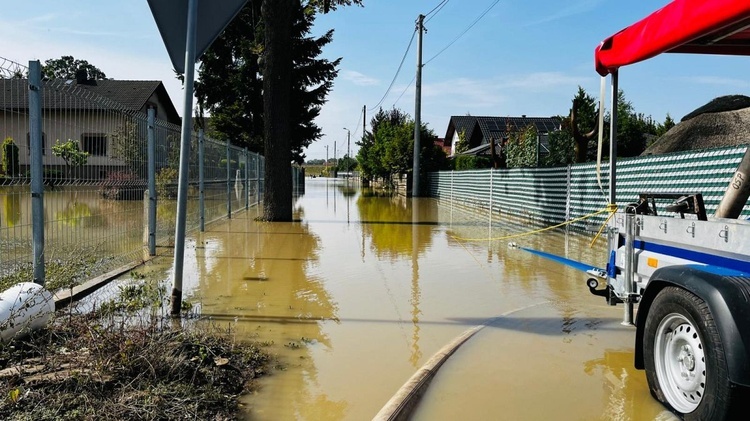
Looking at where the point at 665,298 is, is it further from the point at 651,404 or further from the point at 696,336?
the point at 651,404

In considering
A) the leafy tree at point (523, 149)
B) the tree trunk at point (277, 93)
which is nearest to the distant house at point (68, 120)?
the tree trunk at point (277, 93)

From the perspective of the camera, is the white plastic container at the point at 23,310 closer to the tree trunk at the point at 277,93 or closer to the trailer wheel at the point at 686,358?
the trailer wheel at the point at 686,358

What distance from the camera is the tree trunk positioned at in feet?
48.7

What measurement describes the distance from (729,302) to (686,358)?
2.05 ft

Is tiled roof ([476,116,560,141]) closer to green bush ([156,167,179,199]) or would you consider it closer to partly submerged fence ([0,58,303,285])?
green bush ([156,167,179,199])

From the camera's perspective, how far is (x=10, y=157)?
16.7ft

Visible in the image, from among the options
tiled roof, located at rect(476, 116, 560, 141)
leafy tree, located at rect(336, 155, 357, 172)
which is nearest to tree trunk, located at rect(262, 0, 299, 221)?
tiled roof, located at rect(476, 116, 560, 141)

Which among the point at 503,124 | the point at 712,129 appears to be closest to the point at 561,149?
the point at 712,129

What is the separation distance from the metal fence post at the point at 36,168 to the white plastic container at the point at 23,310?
846mm

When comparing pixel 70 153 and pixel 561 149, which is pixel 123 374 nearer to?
pixel 70 153

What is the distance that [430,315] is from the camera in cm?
603

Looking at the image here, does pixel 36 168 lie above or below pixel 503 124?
below

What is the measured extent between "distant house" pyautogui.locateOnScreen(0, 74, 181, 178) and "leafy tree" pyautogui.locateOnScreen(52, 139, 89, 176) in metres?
0.05

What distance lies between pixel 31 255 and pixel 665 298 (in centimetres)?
566
